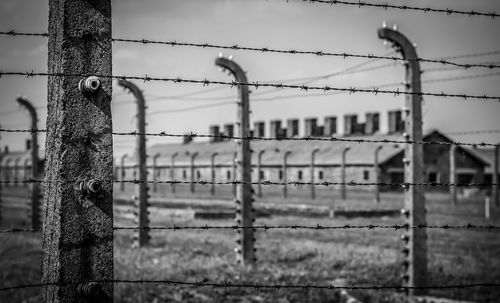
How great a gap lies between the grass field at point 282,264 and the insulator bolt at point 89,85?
489 cm

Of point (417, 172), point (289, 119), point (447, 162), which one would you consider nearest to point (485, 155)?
point (447, 162)

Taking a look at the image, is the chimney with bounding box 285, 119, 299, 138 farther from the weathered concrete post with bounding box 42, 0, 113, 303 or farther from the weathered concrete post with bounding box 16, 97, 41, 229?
the weathered concrete post with bounding box 42, 0, 113, 303

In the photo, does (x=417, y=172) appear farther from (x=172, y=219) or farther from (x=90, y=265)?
(x=172, y=219)

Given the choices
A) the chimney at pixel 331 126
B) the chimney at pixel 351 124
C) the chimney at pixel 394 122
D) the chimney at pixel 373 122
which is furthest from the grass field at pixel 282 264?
the chimney at pixel 331 126

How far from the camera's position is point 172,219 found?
67.2 ft

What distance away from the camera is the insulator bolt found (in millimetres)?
2836

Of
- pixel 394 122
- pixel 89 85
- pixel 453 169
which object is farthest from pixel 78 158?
pixel 394 122

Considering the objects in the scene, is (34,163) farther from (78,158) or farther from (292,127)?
(292,127)

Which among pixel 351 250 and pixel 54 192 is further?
pixel 351 250

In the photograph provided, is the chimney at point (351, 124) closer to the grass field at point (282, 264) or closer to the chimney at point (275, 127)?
the chimney at point (275, 127)

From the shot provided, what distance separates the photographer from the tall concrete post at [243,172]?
9.82 meters

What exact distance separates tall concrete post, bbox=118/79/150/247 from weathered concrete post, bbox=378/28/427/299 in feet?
21.1

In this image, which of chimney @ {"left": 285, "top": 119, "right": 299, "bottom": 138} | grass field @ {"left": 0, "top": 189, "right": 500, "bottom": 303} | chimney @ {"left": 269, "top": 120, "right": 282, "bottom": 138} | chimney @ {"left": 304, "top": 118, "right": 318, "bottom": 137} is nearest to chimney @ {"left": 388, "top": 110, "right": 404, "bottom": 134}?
chimney @ {"left": 304, "top": 118, "right": 318, "bottom": 137}

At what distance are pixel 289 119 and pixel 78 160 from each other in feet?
172
